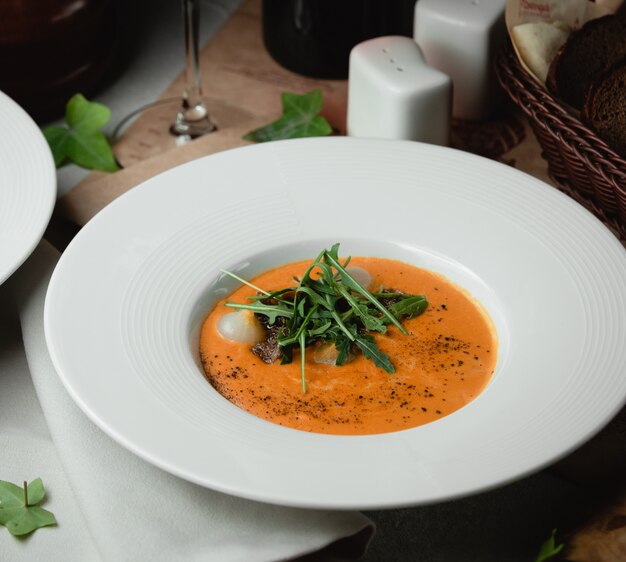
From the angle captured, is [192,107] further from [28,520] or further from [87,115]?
[28,520]

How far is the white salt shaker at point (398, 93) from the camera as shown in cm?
202

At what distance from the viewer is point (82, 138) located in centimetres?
225

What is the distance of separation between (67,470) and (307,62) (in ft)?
4.61

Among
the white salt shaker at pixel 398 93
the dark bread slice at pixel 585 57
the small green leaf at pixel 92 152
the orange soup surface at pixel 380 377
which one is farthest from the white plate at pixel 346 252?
the small green leaf at pixel 92 152

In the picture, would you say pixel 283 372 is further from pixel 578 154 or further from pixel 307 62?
pixel 307 62

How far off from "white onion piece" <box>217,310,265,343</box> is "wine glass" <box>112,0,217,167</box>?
2.59 feet

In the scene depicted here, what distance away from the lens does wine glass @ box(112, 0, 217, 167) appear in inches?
89.6

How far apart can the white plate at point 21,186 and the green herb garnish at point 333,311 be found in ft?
1.17

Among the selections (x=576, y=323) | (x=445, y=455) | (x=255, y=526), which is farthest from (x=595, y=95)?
(x=255, y=526)

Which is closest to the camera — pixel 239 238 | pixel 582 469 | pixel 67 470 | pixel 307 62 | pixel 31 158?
pixel 67 470

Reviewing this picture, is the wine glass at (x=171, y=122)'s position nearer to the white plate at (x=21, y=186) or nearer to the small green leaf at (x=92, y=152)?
the small green leaf at (x=92, y=152)

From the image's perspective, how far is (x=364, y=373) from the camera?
60.1 inches

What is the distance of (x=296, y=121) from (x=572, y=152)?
2.34ft

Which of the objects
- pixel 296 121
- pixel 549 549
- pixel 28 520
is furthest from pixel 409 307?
pixel 296 121
